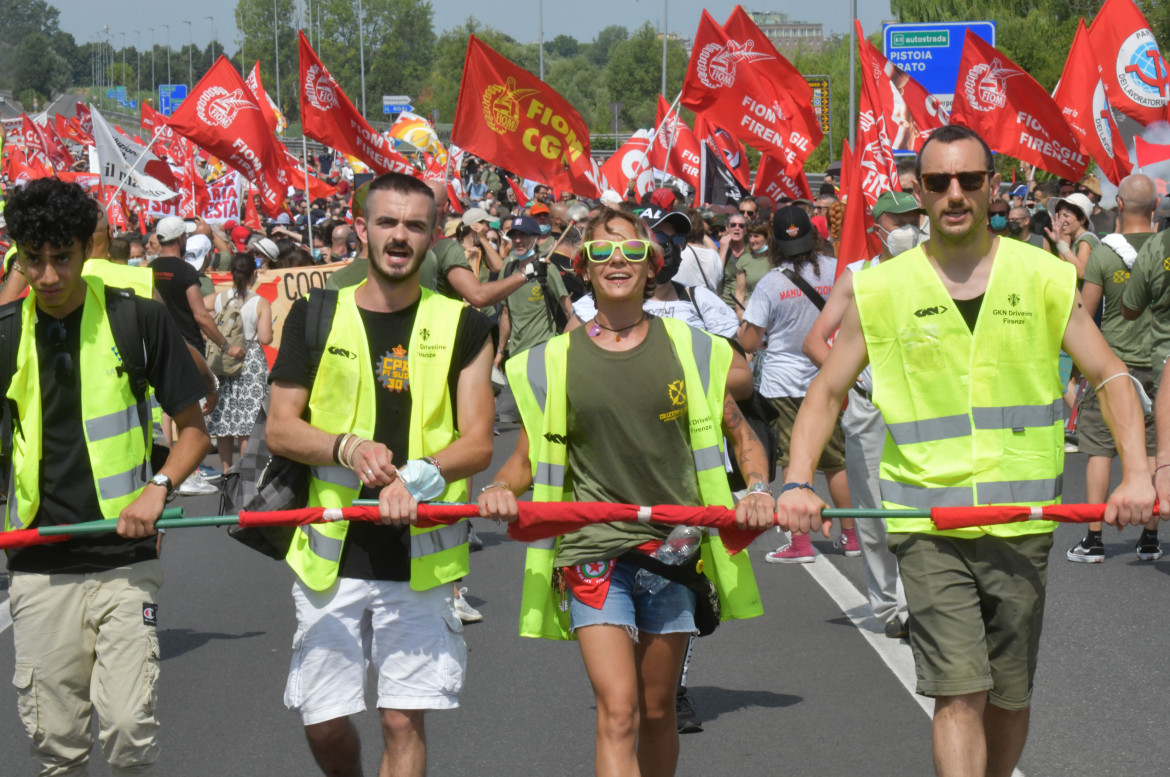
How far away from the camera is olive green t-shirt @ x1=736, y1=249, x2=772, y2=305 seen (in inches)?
520

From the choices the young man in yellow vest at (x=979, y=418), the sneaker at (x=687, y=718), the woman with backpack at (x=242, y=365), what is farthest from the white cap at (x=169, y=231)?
the young man in yellow vest at (x=979, y=418)

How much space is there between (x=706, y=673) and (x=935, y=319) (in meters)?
2.77

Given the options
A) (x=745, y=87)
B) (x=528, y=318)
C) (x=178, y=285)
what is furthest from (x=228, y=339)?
(x=745, y=87)

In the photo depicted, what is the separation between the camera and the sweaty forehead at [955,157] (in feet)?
13.5

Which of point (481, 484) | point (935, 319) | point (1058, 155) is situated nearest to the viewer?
point (935, 319)

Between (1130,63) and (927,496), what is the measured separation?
11.0 m

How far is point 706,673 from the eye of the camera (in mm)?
6434

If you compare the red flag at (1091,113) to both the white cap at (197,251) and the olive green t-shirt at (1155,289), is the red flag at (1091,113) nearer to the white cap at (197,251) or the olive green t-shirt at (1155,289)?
the olive green t-shirt at (1155,289)

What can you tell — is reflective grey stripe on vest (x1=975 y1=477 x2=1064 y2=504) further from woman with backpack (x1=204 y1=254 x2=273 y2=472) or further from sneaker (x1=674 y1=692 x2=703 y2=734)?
woman with backpack (x1=204 y1=254 x2=273 y2=472)

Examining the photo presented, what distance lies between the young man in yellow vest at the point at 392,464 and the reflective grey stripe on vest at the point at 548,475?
0.54ft

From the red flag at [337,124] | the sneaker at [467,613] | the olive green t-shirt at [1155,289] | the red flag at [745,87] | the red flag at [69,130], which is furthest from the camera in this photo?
the red flag at [69,130]

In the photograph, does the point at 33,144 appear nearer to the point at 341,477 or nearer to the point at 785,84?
the point at 785,84

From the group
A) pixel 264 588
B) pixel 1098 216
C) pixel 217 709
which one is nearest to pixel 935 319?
pixel 217 709

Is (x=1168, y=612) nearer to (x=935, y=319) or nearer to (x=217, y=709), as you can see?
(x=935, y=319)
